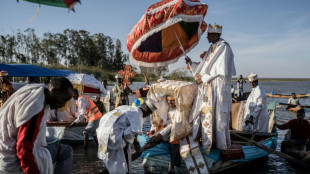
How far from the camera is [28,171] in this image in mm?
2516

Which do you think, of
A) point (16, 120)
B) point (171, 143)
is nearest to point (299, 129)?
point (171, 143)

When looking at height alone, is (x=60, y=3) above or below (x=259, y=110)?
above

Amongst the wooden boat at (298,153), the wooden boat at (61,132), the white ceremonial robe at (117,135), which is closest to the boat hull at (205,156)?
the white ceremonial robe at (117,135)

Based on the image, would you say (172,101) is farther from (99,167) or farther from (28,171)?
(28,171)

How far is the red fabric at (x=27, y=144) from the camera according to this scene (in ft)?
8.06

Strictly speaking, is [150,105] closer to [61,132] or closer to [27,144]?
[27,144]

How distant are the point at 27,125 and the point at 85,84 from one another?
5.25 meters

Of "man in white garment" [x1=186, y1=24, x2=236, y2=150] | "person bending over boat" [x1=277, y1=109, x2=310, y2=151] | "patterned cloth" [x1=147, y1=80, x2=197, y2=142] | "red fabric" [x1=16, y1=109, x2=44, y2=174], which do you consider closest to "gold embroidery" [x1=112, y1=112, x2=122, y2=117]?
"patterned cloth" [x1=147, y1=80, x2=197, y2=142]

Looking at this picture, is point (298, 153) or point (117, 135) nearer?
point (117, 135)

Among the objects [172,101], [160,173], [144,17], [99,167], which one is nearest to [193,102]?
[172,101]

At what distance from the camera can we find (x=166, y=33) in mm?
6066

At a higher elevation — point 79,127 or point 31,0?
point 31,0

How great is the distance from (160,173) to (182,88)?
5.89 ft

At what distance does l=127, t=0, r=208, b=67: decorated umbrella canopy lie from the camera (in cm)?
502
